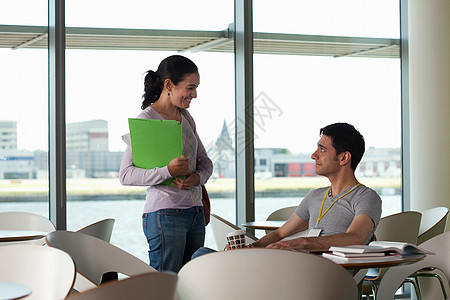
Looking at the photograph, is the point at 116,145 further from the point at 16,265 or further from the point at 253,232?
the point at 16,265

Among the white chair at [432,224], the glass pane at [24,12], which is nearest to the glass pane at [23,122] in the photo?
the glass pane at [24,12]

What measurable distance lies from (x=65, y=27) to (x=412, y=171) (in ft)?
10.5

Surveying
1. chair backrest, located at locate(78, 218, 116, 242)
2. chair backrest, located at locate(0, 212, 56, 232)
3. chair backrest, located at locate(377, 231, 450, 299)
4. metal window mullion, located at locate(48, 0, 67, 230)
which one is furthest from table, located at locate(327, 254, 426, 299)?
metal window mullion, located at locate(48, 0, 67, 230)

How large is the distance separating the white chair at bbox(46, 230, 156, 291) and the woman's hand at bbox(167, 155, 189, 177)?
44cm

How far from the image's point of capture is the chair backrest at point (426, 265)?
2.99 m

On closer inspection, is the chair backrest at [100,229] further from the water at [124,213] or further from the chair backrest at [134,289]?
the chair backrest at [134,289]

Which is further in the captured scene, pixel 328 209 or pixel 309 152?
pixel 309 152

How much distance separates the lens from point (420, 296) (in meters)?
3.83

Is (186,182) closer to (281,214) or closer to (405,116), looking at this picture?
(281,214)

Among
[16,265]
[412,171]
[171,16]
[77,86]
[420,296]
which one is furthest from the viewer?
[412,171]

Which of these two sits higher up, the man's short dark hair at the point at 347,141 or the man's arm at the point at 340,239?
the man's short dark hair at the point at 347,141

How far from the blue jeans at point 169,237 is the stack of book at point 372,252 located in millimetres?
840

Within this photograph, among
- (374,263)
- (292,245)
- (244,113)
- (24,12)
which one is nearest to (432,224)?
(244,113)

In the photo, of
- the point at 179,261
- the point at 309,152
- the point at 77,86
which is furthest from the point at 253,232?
the point at 179,261
